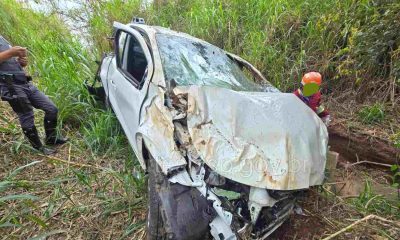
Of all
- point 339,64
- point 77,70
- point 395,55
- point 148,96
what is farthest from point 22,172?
point 395,55

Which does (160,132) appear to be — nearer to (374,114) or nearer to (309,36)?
(374,114)

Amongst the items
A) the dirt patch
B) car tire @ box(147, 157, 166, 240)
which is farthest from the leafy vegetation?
the dirt patch

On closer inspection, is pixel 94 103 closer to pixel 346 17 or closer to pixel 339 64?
pixel 339 64

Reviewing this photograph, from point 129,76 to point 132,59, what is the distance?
0.24 meters

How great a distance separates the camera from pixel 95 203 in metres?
2.65

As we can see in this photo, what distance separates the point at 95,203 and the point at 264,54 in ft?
11.4

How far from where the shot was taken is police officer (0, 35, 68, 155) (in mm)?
2941

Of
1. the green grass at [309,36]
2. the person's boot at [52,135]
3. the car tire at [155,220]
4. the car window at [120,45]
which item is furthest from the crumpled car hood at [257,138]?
the green grass at [309,36]

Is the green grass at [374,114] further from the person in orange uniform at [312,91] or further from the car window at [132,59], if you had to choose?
the car window at [132,59]

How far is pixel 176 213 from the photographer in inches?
80.9

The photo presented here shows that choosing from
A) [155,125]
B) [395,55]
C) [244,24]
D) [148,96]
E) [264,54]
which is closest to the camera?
[155,125]

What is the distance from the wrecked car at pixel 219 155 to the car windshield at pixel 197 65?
0.03 meters

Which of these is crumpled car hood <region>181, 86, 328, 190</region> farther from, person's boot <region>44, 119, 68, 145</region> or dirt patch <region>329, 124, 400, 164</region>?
person's boot <region>44, 119, 68, 145</region>

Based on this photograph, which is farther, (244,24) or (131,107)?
(244,24)
